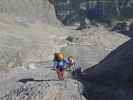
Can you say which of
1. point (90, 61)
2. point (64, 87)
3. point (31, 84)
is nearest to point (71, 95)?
point (64, 87)

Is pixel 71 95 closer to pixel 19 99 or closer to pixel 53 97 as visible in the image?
pixel 53 97

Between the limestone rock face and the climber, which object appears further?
the limestone rock face

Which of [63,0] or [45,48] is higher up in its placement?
[63,0]

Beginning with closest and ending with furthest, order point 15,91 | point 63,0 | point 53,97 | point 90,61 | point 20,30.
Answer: point 53,97, point 15,91, point 90,61, point 20,30, point 63,0

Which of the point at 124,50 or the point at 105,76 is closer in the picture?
the point at 105,76

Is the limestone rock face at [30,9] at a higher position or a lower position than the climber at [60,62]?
higher

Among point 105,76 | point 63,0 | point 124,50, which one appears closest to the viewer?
point 105,76

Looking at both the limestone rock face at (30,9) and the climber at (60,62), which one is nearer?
the climber at (60,62)

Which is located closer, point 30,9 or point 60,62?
point 60,62

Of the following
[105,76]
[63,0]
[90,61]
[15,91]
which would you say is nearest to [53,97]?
[15,91]

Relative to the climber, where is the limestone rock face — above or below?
above

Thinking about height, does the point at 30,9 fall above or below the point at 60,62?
above
